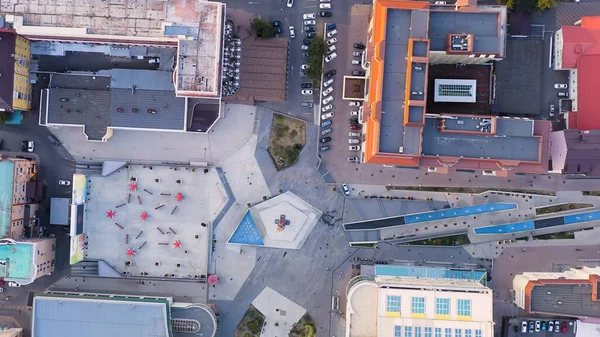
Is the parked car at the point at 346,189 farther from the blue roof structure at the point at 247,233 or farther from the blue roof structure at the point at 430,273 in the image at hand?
the blue roof structure at the point at 247,233

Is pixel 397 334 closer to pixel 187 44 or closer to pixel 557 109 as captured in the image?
pixel 557 109

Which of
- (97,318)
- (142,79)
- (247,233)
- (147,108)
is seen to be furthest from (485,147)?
(97,318)

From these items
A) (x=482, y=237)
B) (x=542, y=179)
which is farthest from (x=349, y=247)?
(x=542, y=179)

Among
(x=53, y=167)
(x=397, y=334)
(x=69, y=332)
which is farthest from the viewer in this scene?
(x=53, y=167)

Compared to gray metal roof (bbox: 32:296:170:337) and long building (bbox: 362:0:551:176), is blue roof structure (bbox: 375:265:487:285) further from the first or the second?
gray metal roof (bbox: 32:296:170:337)

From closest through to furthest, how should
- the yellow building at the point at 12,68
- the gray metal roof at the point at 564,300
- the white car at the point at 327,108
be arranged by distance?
the gray metal roof at the point at 564,300
the yellow building at the point at 12,68
the white car at the point at 327,108

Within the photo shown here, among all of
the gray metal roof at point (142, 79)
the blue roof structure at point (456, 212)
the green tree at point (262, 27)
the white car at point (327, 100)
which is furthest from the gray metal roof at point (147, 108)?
the blue roof structure at point (456, 212)
